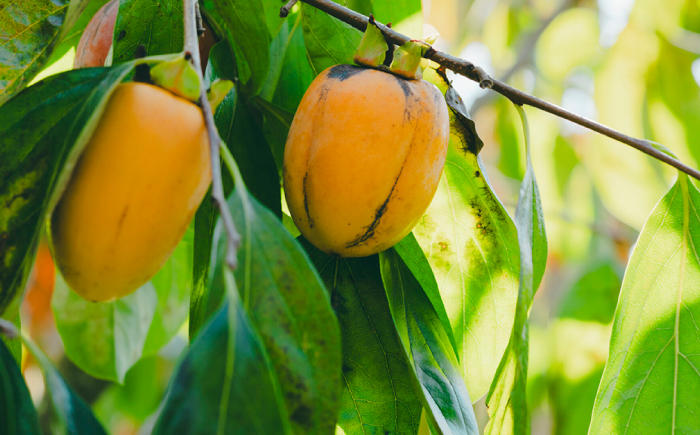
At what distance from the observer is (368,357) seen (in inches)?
22.3

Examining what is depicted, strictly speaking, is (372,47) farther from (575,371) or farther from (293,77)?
(575,371)

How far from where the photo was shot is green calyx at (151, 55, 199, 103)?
392mm

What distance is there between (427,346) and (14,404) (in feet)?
1.18

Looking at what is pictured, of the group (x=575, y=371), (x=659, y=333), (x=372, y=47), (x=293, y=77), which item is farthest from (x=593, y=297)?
(x=372, y=47)

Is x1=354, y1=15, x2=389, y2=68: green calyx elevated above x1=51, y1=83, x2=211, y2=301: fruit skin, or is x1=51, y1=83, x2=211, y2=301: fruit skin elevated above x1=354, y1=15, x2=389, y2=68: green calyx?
x1=354, y1=15, x2=389, y2=68: green calyx

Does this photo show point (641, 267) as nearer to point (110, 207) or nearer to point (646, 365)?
point (646, 365)

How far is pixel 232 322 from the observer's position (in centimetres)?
32

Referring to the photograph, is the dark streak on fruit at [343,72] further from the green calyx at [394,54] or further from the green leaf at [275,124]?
the green leaf at [275,124]

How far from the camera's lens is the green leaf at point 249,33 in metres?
0.56

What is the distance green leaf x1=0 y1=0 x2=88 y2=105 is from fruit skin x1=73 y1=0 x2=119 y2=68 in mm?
92

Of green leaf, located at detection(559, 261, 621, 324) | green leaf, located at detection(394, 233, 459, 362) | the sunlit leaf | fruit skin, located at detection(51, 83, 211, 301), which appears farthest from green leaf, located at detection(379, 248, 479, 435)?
green leaf, located at detection(559, 261, 621, 324)

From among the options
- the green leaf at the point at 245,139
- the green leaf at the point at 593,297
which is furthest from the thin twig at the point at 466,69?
the green leaf at the point at 593,297

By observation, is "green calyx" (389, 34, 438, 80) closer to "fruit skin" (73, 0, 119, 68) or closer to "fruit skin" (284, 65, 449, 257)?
"fruit skin" (284, 65, 449, 257)

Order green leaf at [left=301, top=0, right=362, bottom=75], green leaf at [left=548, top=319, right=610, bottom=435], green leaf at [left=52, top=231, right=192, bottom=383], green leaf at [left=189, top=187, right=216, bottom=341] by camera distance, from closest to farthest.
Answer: green leaf at [left=189, top=187, right=216, bottom=341] → green leaf at [left=301, top=0, right=362, bottom=75] → green leaf at [left=52, top=231, right=192, bottom=383] → green leaf at [left=548, top=319, right=610, bottom=435]
